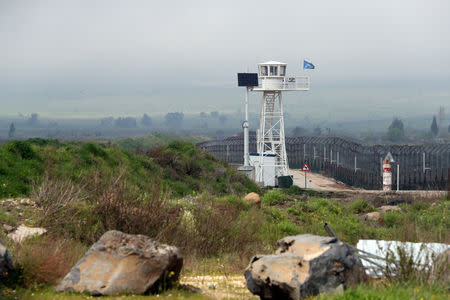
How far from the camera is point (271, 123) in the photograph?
54344mm

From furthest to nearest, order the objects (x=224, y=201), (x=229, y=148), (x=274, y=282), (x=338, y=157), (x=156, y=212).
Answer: (x=229, y=148)
(x=338, y=157)
(x=224, y=201)
(x=156, y=212)
(x=274, y=282)

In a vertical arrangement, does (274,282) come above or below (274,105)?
below

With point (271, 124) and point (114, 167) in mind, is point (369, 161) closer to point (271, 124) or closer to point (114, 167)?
point (271, 124)

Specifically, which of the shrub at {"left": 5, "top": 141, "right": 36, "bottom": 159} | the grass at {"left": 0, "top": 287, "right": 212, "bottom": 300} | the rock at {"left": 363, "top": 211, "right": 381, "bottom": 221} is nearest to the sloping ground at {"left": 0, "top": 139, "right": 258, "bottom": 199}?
the shrub at {"left": 5, "top": 141, "right": 36, "bottom": 159}

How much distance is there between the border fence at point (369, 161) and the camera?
155 feet

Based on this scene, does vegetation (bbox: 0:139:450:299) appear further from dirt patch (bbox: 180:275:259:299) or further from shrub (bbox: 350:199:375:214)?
dirt patch (bbox: 180:275:259:299)

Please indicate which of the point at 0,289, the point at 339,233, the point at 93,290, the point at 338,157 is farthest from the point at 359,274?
the point at 338,157

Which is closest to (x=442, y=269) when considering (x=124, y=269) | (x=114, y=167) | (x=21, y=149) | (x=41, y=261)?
(x=124, y=269)

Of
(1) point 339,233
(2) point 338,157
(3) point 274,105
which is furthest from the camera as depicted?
(2) point 338,157

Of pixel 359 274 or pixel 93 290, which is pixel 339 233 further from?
pixel 93 290

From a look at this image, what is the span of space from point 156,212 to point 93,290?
4264mm

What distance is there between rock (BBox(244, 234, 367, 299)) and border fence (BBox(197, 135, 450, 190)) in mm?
33379

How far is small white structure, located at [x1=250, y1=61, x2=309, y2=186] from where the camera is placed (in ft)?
170

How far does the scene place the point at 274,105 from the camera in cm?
5400
